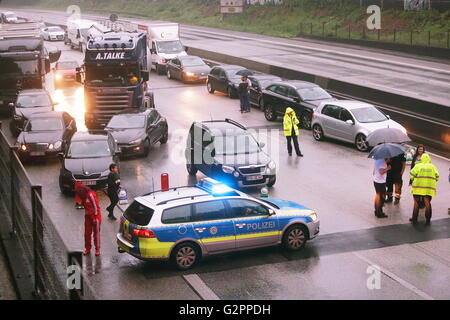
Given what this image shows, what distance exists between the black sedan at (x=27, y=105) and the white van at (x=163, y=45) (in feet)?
52.1

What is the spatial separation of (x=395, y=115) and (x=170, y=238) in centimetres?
1734

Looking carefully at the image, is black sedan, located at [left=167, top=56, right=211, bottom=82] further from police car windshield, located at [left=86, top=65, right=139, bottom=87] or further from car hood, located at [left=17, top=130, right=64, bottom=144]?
car hood, located at [left=17, top=130, right=64, bottom=144]

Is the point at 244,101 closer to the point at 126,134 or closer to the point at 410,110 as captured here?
the point at 410,110

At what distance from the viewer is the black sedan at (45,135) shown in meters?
24.7

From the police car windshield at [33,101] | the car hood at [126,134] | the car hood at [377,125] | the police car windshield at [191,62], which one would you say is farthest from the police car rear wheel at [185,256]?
the police car windshield at [191,62]

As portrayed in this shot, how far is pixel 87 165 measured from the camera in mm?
21359

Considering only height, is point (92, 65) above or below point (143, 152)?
above

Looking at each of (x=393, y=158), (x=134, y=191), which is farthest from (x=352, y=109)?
(x=134, y=191)

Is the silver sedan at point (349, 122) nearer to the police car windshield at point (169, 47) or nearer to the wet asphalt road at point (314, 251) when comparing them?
the wet asphalt road at point (314, 251)

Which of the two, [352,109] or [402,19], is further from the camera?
[402,19]

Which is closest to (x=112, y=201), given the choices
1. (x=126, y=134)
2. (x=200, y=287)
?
(x=200, y=287)

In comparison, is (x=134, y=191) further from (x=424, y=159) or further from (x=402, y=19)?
(x=402, y=19)

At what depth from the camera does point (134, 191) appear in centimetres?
2131

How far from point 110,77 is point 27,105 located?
355cm
